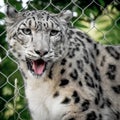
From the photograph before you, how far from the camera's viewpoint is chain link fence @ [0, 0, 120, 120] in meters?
2.34

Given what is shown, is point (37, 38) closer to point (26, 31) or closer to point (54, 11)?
point (26, 31)

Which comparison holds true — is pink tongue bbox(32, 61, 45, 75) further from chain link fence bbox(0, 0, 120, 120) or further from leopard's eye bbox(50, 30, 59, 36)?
chain link fence bbox(0, 0, 120, 120)

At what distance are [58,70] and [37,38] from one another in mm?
131

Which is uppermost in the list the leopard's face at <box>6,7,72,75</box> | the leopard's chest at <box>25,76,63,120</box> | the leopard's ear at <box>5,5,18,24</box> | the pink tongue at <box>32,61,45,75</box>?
the leopard's ear at <box>5,5,18,24</box>

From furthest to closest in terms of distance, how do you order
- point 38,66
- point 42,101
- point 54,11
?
point 54,11, point 42,101, point 38,66

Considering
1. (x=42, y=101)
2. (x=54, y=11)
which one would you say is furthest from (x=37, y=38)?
(x=54, y=11)

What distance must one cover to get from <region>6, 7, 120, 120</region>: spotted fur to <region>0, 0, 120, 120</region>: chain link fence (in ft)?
1.22

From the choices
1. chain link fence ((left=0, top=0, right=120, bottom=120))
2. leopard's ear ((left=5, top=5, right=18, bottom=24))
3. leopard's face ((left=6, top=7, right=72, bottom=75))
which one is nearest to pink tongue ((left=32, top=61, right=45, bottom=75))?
leopard's face ((left=6, top=7, right=72, bottom=75))

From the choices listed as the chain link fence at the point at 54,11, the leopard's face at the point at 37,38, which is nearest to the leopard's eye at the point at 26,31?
the leopard's face at the point at 37,38

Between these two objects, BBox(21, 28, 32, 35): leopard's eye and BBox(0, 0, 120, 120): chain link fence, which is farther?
BBox(0, 0, 120, 120): chain link fence

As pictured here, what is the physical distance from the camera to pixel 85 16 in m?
A: 2.44

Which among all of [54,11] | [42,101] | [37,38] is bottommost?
[42,101]

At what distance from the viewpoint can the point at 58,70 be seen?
191cm

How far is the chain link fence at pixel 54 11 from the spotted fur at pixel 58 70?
37 centimetres
